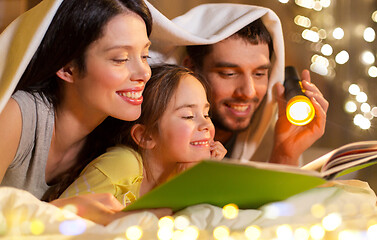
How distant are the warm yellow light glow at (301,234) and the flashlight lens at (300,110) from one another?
2.36ft

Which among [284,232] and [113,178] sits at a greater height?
[284,232]

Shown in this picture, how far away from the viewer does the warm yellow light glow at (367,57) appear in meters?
2.06

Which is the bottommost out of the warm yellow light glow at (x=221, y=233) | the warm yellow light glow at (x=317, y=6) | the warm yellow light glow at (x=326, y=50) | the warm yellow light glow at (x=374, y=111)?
the warm yellow light glow at (x=221, y=233)

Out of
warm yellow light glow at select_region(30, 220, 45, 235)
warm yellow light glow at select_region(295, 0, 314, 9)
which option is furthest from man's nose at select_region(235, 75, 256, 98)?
warm yellow light glow at select_region(30, 220, 45, 235)

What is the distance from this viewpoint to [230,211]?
806mm

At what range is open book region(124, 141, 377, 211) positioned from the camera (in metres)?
0.66

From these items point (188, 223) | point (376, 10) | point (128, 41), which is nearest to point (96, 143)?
point (128, 41)

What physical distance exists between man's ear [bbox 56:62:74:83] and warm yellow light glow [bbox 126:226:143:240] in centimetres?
57

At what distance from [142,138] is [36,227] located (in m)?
0.60

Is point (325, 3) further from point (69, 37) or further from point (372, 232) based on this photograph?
point (372, 232)

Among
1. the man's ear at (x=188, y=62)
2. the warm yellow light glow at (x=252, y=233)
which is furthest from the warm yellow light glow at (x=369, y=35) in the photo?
the warm yellow light glow at (x=252, y=233)

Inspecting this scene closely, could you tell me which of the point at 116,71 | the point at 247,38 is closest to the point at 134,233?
the point at 116,71

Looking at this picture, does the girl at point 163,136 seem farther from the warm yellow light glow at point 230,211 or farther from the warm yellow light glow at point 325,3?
the warm yellow light glow at point 325,3

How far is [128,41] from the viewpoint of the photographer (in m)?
1.10
